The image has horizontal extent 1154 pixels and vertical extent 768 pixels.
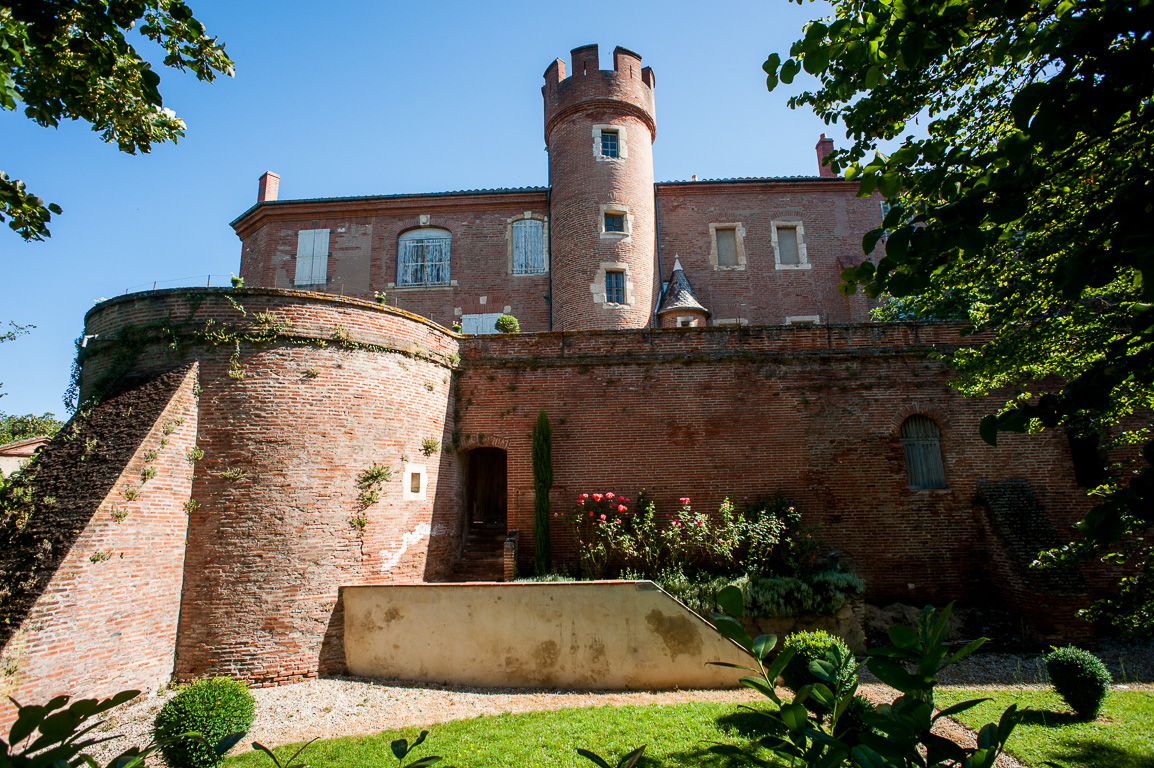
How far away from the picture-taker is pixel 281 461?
957 centimetres

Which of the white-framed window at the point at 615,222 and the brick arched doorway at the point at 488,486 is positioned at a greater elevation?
the white-framed window at the point at 615,222

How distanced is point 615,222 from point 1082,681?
15.2 metres

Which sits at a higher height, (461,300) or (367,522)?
(461,300)

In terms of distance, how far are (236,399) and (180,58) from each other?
19.3 ft

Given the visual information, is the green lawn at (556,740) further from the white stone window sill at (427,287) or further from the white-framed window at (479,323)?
the white stone window sill at (427,287)

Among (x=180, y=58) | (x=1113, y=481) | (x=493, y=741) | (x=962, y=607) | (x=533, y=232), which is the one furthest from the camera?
(x=533, y=232)

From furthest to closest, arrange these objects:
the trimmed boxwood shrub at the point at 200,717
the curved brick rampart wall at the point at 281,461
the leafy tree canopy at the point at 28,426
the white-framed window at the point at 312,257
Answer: the leafy tree canopy at the point at 28,426 < the white-framed window at the point at 312,257 < the curved brick rampart wall at the point at 281,461 < the trimmed boxwood shrub at the point at 200,717

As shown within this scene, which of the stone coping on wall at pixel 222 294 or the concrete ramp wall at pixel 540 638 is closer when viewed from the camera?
the concrete ramp wall at pixel 540 638

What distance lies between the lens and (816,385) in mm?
12625

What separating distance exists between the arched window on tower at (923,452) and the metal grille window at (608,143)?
11.9m

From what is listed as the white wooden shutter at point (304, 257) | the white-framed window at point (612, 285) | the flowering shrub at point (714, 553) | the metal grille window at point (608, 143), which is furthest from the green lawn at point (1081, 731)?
the white wooden shutter at point (304, 257)

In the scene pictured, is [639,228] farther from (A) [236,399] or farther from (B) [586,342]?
(A) [236,399]

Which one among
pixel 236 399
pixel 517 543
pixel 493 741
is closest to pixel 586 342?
pixel 517 543

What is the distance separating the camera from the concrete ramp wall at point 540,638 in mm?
8805
